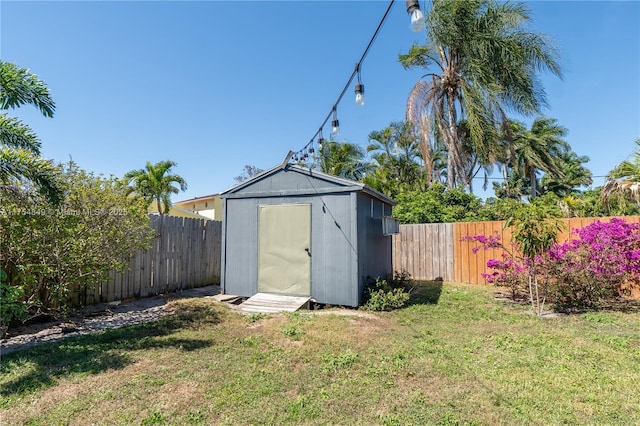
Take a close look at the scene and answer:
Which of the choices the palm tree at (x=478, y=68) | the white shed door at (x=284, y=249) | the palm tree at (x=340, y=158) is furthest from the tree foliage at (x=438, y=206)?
the white shed door at (x=284, y=249)

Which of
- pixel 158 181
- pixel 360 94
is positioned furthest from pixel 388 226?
pixel 158 181

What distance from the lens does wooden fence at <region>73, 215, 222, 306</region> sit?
5.96 m

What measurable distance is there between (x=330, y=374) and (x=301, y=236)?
11.3 feet

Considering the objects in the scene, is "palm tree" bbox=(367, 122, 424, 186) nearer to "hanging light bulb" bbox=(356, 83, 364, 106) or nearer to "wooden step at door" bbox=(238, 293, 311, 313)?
"wooden step at door" bbox=(238, 293, 311, 313)

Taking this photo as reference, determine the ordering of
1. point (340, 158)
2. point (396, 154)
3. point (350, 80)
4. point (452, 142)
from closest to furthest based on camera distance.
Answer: point (350, 80)
point (452, 142)
point (340, 158)
point (396, 154)

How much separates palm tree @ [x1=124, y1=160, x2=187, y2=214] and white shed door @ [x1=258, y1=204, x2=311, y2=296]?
43.9 ft

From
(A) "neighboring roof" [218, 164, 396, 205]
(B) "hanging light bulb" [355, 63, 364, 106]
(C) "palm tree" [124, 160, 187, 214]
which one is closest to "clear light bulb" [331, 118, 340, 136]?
(A) "neighboring roof" [218, 164, 396, 205]

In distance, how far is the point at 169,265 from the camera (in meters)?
7.14

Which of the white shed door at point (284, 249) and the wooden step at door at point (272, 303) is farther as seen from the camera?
the white shed door at point (284, 249)

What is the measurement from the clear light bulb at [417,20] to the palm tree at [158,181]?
17.5m

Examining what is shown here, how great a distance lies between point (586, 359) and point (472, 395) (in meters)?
1.80

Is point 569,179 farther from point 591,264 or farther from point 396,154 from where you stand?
point 591,264

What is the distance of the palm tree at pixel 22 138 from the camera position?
3.48 m

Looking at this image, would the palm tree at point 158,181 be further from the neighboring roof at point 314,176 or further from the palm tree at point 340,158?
the neighboring roof at point 314,176
